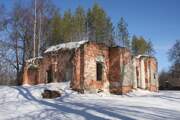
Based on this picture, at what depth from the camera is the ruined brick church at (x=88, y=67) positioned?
2323cm

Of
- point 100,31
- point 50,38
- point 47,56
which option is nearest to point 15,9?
point 50,38

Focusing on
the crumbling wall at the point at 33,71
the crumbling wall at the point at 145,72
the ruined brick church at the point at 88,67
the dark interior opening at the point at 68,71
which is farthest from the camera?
the crumbling wall at the point at 145,72

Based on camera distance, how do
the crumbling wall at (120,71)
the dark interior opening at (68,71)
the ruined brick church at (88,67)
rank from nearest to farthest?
the ruined brick church at (88,67)
the dark interior opening at (68,71)
the crumbling wall at (120,71)

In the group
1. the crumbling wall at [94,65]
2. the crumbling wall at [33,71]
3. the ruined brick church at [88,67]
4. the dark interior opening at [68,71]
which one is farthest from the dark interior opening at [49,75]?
the crumbling wall at [94,65]

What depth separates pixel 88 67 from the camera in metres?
23.5

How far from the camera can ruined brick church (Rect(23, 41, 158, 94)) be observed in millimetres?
23234

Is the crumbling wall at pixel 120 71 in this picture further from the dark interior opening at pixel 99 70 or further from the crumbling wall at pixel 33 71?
the crumbling wall at pixel 33 71

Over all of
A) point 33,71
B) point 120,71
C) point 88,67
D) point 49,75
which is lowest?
point 49,75

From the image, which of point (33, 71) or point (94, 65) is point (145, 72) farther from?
point (33, 71)

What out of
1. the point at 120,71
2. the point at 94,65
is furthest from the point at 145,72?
the point at 94,65

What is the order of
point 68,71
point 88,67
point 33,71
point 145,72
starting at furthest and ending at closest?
point 145,72 < point 33,71 < point 68,71 < point 88,67

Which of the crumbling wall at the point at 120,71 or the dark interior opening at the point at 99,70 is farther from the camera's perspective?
the dark interior opening at the point at 99,70

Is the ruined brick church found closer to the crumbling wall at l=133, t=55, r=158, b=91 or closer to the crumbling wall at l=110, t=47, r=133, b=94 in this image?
the crumbling wall at l=110, t=47, r=133, b=94

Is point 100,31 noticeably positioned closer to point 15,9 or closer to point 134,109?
point 15,9
